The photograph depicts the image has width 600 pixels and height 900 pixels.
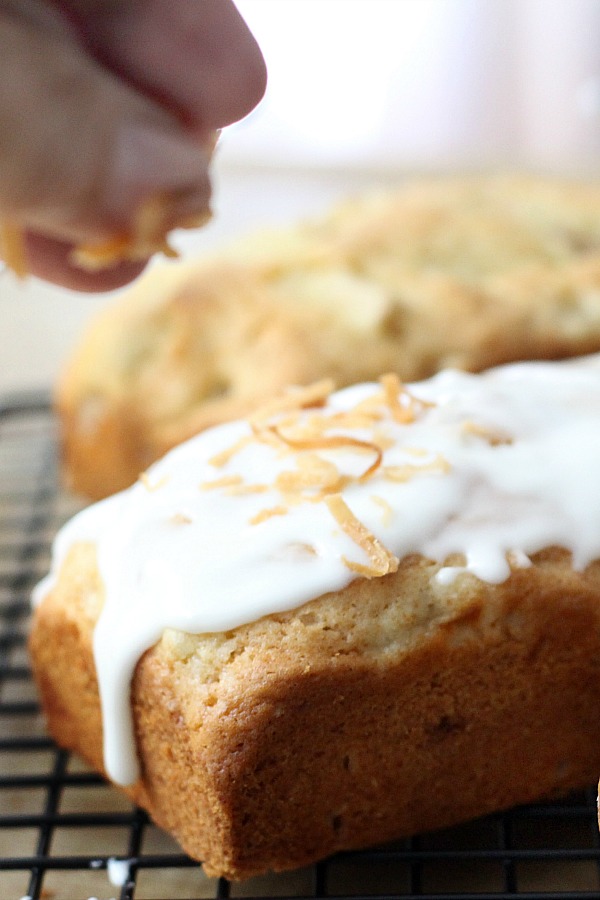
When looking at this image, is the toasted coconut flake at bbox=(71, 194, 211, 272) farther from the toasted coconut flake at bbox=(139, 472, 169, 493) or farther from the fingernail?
the toasted coconut flake at bbox=(139, 472, 169, 493)

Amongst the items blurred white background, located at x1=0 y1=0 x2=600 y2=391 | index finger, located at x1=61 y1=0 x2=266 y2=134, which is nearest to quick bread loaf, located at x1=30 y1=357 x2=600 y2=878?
A: index finger, located at x1=61 y1=0 x2=266 y2=134

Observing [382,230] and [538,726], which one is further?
[382,230]

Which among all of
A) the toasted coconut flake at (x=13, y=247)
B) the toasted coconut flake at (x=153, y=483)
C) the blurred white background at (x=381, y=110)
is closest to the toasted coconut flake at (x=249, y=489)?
the toasted coconut flake at (x=153, y=483)

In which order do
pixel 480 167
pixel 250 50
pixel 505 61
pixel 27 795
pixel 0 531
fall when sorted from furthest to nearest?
1. pixel 480 167
2. pixel 505 61
3. pixel 0 531
4. pixel 27 795
5. pixel 250 50

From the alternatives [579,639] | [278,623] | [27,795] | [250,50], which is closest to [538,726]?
[579,639]

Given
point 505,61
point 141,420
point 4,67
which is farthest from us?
point 505,61

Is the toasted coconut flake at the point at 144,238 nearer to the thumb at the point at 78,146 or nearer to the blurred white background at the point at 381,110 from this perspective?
the thumb at the point at 78,146

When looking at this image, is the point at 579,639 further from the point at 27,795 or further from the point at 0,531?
the point at 0,531
